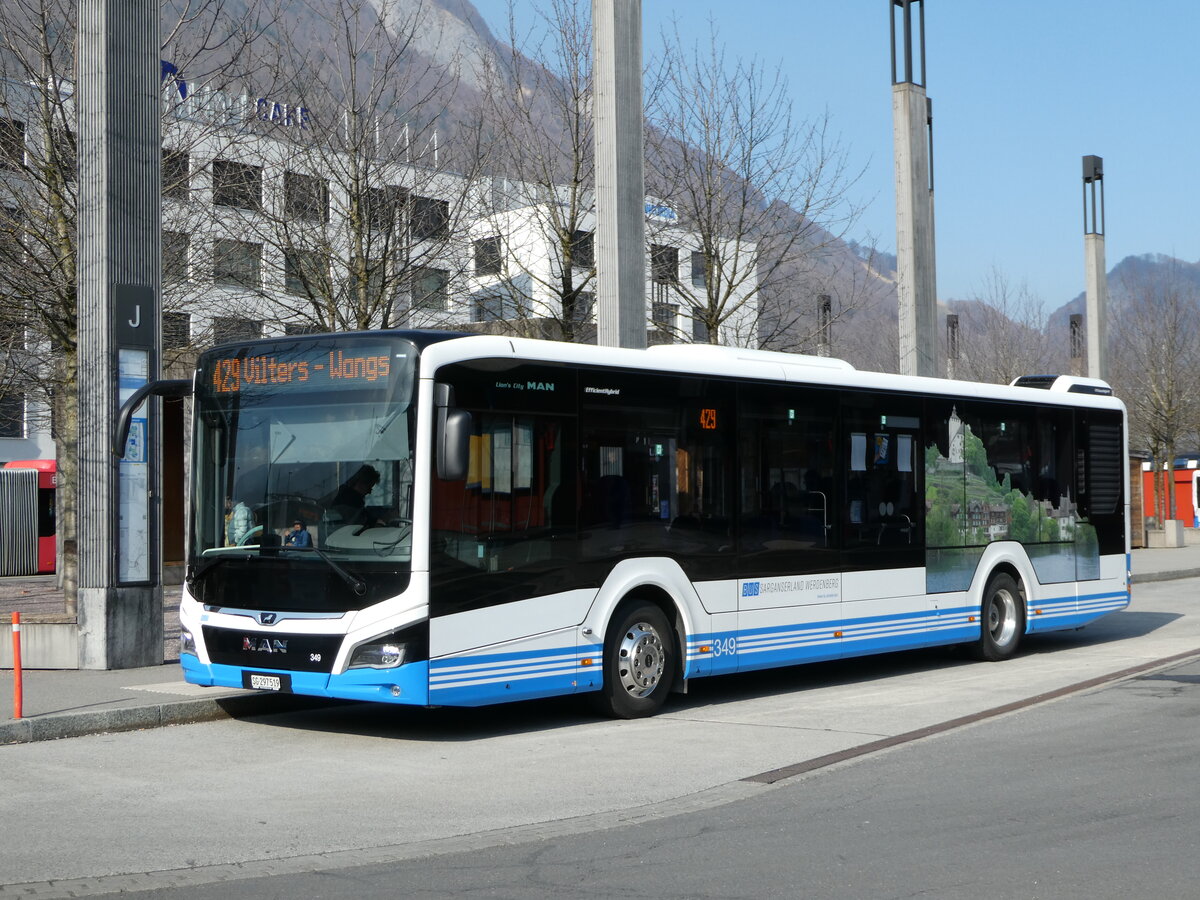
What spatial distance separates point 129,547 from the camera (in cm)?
1328

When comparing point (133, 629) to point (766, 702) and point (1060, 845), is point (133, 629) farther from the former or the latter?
point (1060, 845)

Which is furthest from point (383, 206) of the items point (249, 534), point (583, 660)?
point (583, 660)

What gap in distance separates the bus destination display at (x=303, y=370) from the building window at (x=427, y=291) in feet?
34.7

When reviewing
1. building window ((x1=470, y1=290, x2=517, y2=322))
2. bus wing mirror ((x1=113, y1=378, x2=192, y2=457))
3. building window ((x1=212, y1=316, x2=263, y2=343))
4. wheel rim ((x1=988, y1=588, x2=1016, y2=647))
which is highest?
building window ((x1=470, y1=290, x2=517, y2=322))

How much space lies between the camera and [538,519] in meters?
10.6

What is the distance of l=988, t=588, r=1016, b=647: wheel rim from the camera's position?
15.6 metres

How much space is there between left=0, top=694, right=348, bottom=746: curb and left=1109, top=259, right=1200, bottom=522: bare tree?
39.7m

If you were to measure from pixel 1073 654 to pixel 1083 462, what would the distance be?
2.32 m

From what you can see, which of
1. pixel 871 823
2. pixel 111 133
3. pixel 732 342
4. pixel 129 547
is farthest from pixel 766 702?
pixel 732 342

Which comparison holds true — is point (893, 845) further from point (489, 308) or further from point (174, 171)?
point (489, 308)

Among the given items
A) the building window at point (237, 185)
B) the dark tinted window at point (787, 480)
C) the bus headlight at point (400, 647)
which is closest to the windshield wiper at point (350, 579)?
the bus headlight at point (400, 647)

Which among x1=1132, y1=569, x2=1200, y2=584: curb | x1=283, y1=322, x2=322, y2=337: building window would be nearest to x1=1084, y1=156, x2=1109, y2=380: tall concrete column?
x1=1132, y1=569, x2=1200, y2=584: curb

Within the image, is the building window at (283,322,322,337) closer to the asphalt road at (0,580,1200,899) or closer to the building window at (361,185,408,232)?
the building window at (361,185,408,232)

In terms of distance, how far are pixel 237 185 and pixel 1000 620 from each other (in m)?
12.2
